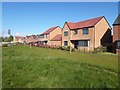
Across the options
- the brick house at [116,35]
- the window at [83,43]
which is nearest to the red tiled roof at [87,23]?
the window at [83,43]

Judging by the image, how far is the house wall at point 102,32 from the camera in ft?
136

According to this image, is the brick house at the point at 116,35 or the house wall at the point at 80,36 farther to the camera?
the house wall at the point at 80,36

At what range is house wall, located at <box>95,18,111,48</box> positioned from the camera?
41.4m

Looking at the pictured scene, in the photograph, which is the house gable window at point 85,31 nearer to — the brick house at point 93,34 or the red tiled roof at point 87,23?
→ the brick house at point 93,34

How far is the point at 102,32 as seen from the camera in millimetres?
42531

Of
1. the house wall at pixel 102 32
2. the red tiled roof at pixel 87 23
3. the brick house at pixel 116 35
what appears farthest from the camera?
the red tiled roof at pixel 87 23

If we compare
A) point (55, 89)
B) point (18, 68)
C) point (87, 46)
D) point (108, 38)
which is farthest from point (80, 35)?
point (55, 89)

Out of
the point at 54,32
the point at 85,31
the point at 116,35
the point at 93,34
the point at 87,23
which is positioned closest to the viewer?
the point at 116,35

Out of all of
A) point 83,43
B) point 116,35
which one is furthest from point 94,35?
point 116,35

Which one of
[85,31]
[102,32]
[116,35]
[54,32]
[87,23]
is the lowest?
[116,35]

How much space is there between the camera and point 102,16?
4312cm

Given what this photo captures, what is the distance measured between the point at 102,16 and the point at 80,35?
799 cm

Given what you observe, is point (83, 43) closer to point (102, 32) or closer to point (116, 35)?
point (102, 32)

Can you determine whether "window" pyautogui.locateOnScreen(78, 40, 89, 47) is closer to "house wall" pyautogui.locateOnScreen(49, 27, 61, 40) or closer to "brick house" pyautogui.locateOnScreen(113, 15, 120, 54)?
"brick house" pyautogui.locateOnScreen(113, 15, 120, 54)
